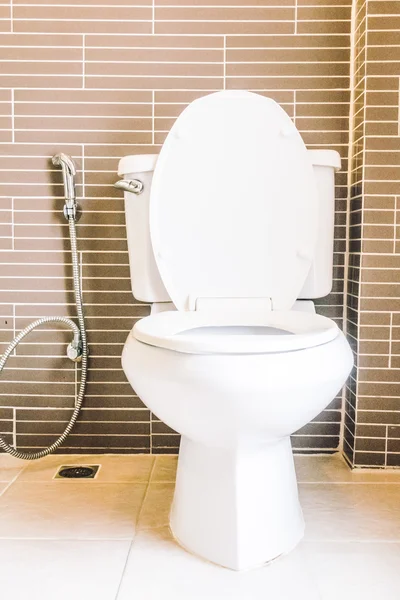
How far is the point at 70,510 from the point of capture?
1219mm

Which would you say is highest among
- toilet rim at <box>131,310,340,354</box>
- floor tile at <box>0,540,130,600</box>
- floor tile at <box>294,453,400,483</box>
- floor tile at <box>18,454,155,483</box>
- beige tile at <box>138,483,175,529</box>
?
toilet rim at <box>131,310,340,354</box>

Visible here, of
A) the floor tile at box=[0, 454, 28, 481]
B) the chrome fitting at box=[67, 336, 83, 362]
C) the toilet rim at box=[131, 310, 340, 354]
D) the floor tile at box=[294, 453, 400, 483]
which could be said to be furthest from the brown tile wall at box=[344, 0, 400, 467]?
the floor tile at box=[0, 454, 28, 481]

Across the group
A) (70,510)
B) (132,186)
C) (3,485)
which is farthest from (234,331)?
(3,485)

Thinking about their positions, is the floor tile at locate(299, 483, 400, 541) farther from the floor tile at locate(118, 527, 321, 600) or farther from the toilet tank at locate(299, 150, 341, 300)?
the toilet tank at locate(299, 150, 341, 300)

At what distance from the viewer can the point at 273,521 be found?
103 cm

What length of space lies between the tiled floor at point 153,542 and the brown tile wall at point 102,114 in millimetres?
236

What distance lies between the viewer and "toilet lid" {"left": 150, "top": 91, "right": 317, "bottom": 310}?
125 centimetres

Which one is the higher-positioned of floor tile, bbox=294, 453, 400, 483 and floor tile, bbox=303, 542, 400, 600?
floor tile, bbox=294, 453, 400, 483

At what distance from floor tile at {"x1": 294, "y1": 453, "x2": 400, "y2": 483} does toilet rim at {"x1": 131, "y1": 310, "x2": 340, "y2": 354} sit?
0.46 metres

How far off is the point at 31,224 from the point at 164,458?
2.34ft

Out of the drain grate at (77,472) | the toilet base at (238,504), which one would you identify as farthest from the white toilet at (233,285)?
the drain grate at (77,472)

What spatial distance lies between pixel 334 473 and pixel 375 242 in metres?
0.58

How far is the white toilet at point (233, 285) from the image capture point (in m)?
0.94

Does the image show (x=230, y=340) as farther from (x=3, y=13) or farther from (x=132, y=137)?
(x=3, y=13)
